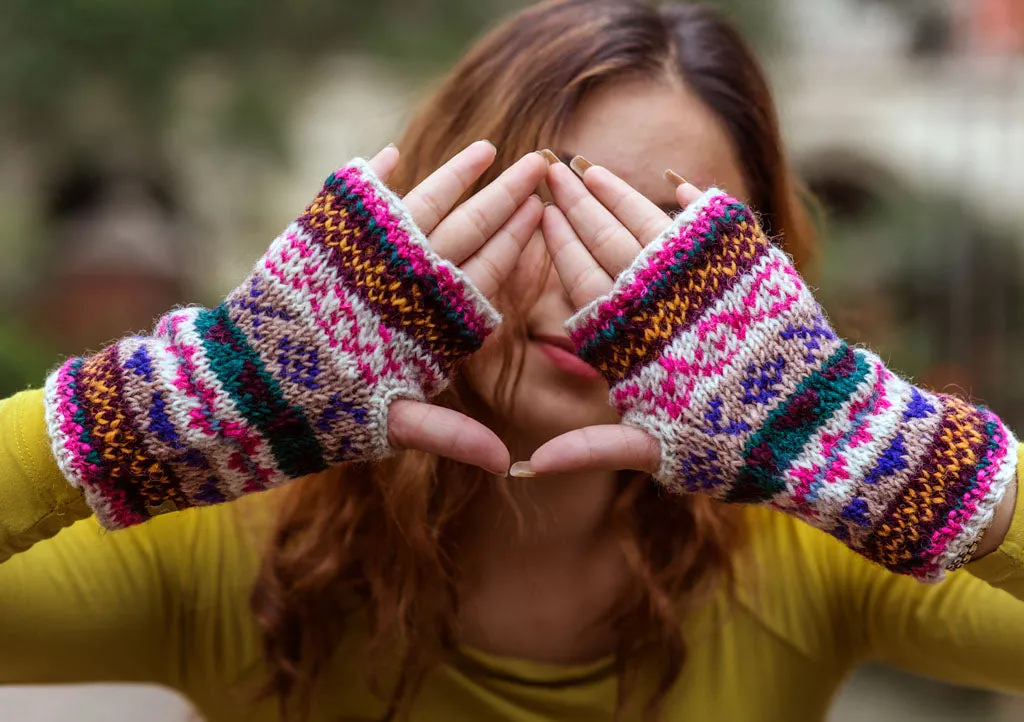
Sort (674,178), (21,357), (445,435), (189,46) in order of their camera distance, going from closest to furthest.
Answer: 1. (445,435)
2. (674,178)
3. (21,357)
4. (189,46)

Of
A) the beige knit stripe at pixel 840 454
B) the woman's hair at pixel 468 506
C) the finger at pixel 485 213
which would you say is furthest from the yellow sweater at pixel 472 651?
the finger at pixel 485 213

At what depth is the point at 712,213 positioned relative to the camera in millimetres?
850

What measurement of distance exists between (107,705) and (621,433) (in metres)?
1.64

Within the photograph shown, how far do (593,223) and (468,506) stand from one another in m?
0.43

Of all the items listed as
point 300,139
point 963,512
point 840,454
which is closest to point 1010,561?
point 963,512

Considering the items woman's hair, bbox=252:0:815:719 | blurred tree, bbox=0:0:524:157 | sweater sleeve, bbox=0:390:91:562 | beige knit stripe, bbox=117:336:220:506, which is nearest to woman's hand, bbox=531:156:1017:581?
woman's hair, bbox=252:0:815:719

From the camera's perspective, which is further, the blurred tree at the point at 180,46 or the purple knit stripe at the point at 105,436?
the blurred tree at the point at 180,46

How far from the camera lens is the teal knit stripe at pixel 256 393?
0.81 m

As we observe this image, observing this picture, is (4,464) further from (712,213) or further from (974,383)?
(974,383)

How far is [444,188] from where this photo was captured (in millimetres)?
848

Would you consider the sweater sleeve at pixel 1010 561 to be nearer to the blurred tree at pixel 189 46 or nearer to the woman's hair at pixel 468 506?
the woman's hair at pixel 468 506

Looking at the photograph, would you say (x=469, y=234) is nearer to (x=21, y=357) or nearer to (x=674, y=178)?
(x=674, y=178)

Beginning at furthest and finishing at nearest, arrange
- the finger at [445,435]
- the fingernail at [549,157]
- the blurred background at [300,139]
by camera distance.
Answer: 1. the blurred background at [300,139]
2. the fingernail at [549,157]
3. the finger at [445,435]

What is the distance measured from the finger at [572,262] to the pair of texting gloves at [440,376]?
0.03 m
